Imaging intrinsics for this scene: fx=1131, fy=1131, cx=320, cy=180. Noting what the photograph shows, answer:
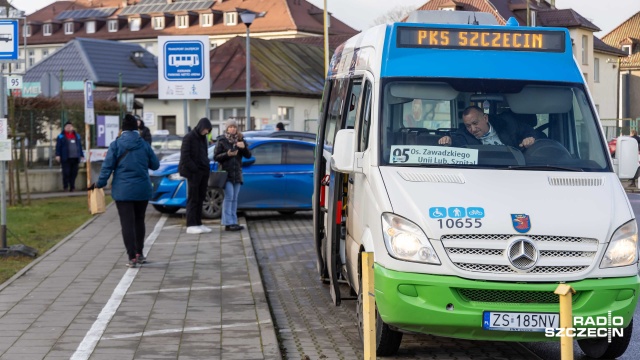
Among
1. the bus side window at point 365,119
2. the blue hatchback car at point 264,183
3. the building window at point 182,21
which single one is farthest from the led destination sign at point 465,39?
the building window at point 182,21

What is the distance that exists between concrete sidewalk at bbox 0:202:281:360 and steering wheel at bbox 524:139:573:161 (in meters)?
2.39

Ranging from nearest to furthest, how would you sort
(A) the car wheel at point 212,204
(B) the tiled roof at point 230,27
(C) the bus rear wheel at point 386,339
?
(C) the bus rear wheel at point 386,339 < (A) the car wheel at point 212,204 < (B) the tiled roof at point 230,27

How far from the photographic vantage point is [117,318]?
31.8 feet

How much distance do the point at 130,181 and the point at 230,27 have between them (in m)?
102

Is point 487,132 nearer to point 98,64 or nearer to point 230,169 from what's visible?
point 230,169

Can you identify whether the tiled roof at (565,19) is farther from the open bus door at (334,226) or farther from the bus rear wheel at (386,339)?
the bus rear wheel at (386,339)

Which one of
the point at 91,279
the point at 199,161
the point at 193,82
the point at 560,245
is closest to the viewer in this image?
the point at 560,245

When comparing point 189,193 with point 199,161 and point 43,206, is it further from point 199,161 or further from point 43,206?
point 43,206

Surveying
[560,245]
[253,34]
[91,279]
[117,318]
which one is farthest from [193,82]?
[253,34]

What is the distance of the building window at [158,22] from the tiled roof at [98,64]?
26.2 metres

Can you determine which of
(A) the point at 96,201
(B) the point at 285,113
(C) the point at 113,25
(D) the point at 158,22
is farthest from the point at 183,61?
(C) the point at 113,25

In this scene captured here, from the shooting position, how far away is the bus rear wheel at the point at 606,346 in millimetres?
7938

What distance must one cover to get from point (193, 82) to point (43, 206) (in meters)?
7.61

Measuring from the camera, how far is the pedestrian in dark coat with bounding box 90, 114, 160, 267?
13.1 m
